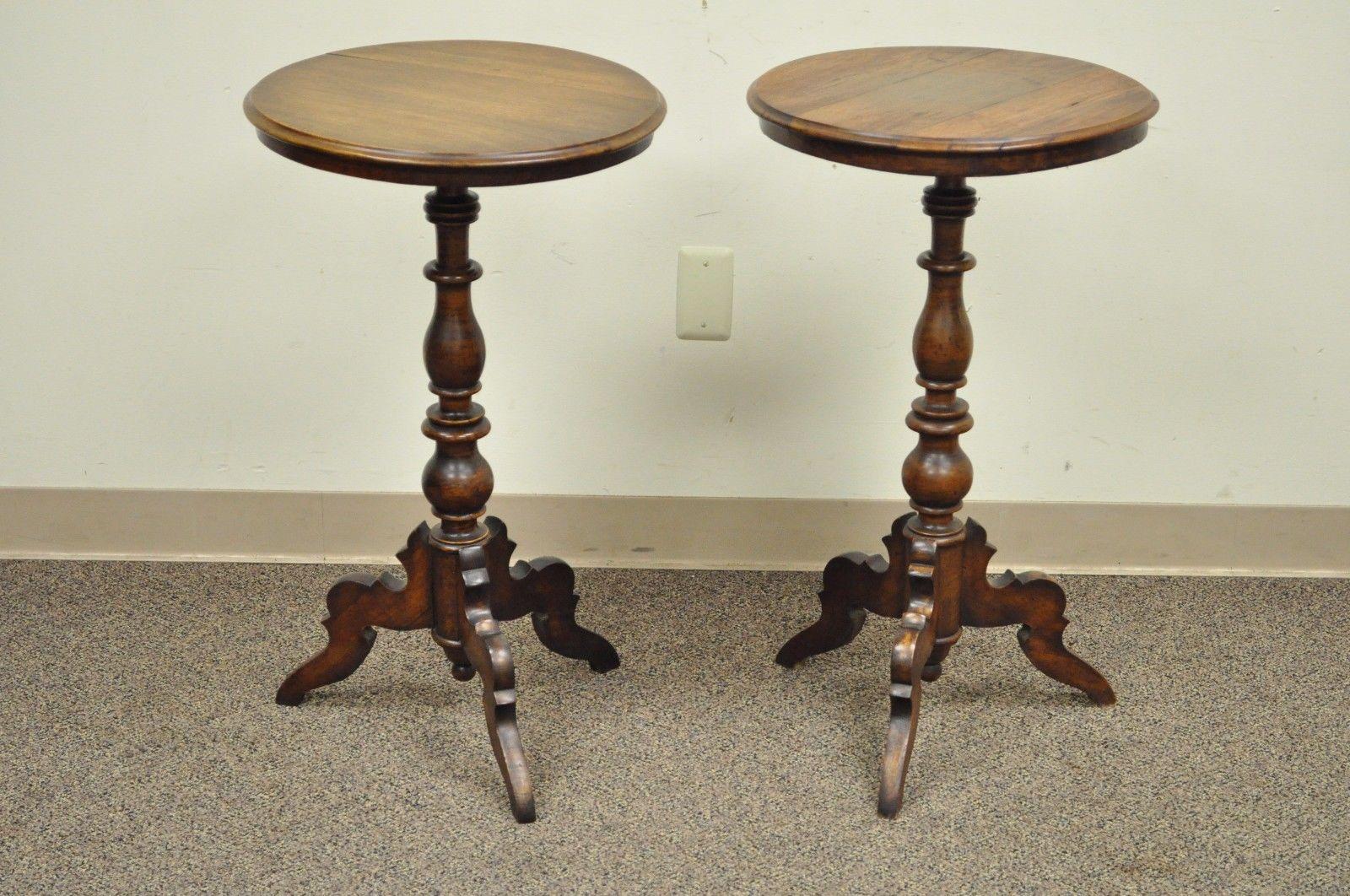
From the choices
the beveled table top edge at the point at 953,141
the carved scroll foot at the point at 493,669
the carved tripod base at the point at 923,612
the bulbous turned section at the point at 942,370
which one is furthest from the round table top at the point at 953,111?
the carved scroll foot at the point at 493,669

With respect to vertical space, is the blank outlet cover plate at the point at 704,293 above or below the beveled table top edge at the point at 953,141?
below

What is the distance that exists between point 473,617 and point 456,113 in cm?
61

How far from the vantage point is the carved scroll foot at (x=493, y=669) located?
5.18 ft

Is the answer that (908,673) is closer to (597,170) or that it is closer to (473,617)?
(473,617)

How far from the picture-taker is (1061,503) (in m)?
2.14

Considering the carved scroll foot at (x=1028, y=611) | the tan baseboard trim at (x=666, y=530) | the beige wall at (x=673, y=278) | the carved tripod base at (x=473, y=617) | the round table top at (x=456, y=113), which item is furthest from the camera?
the tan baseboard trim at (x=666, y=530)

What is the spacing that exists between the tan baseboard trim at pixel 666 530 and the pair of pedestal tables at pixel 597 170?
286mm

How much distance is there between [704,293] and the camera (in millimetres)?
2037

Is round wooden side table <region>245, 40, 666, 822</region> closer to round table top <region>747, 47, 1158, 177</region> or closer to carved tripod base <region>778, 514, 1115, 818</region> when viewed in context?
round table top <region>747, 47, 1158, 177</region>

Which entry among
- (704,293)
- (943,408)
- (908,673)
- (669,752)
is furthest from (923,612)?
(704,293)

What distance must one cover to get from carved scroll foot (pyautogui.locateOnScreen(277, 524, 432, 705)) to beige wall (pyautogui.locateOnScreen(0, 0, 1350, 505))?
0.42m

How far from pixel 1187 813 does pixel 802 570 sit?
28.5 inches

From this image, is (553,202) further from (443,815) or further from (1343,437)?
(1343,437)

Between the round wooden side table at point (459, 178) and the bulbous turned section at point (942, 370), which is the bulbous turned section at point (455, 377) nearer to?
the round wooden side table at point (459, 178)
